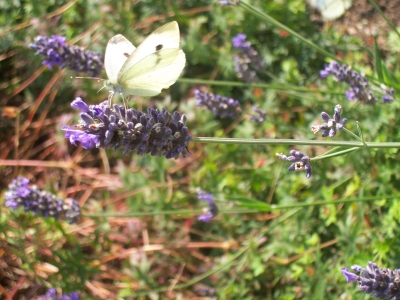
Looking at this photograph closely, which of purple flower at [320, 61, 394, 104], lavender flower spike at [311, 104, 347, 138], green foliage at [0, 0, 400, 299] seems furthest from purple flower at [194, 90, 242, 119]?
lavender flower spike at [311, 104, 347, 138]

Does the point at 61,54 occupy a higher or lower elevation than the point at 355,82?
higher

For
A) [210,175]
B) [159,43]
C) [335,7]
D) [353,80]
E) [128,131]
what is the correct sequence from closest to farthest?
1. [128,131]
2. [159,43]
3. [353,80]
4. [335,7]
5. [210,175]

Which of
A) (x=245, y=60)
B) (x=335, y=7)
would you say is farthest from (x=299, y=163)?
(x=335, y=7)

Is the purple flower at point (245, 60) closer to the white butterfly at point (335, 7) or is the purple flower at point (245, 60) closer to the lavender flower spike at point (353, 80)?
the white butterfly at point (335, 7)

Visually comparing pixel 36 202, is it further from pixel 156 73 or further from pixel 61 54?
pixel 156 73

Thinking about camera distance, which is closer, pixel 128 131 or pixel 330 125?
pixel 128 131

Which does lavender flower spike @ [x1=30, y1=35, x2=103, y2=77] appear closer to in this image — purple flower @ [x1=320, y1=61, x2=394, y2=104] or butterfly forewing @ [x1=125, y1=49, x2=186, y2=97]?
butterfly forewing @ [x1=125, y1=49, x2=186, y2=97]

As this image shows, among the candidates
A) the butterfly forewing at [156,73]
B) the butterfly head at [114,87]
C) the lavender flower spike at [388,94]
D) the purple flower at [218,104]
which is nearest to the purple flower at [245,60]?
the purple flower at [218,104]

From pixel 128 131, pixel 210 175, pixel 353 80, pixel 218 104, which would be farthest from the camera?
pixel 210 175
